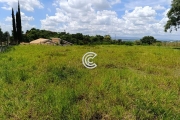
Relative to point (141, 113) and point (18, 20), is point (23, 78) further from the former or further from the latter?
point (18, 20)

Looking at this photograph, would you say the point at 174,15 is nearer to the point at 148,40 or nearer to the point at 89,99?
the point at 89,99

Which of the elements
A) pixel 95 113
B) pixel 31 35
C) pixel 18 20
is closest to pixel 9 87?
pixel 95 113

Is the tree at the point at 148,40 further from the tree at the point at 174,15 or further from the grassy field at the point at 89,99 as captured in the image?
the grassy field at the point at 89,99

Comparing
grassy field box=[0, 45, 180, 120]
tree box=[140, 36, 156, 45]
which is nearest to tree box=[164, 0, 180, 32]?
tree box=[140, 36, 156, 45]

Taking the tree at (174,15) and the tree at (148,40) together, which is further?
the tree at (148,40)

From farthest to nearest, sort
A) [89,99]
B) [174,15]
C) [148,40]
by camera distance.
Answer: [148,40] → [174,15] → [89,99]

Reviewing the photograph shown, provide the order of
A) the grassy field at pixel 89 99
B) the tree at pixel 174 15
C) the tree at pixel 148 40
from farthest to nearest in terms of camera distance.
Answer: the tree at pixel 148 40 < the tree at pixel 174 15 < the grassy field at pixel 89 99

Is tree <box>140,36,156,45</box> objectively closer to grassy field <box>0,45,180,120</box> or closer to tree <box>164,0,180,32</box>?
tree <box>164,0,180,32</box>

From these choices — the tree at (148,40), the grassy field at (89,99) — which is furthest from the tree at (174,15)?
the grassy field at (89,99)

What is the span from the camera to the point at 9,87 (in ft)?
14.9

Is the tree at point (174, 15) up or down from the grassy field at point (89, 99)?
up

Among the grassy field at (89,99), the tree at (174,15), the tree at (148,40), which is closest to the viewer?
the grassy field at (89,99)

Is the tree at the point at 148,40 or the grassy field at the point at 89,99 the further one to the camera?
the tree at the point at 148,40

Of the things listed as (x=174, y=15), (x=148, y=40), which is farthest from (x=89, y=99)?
(x=148, y=40)
